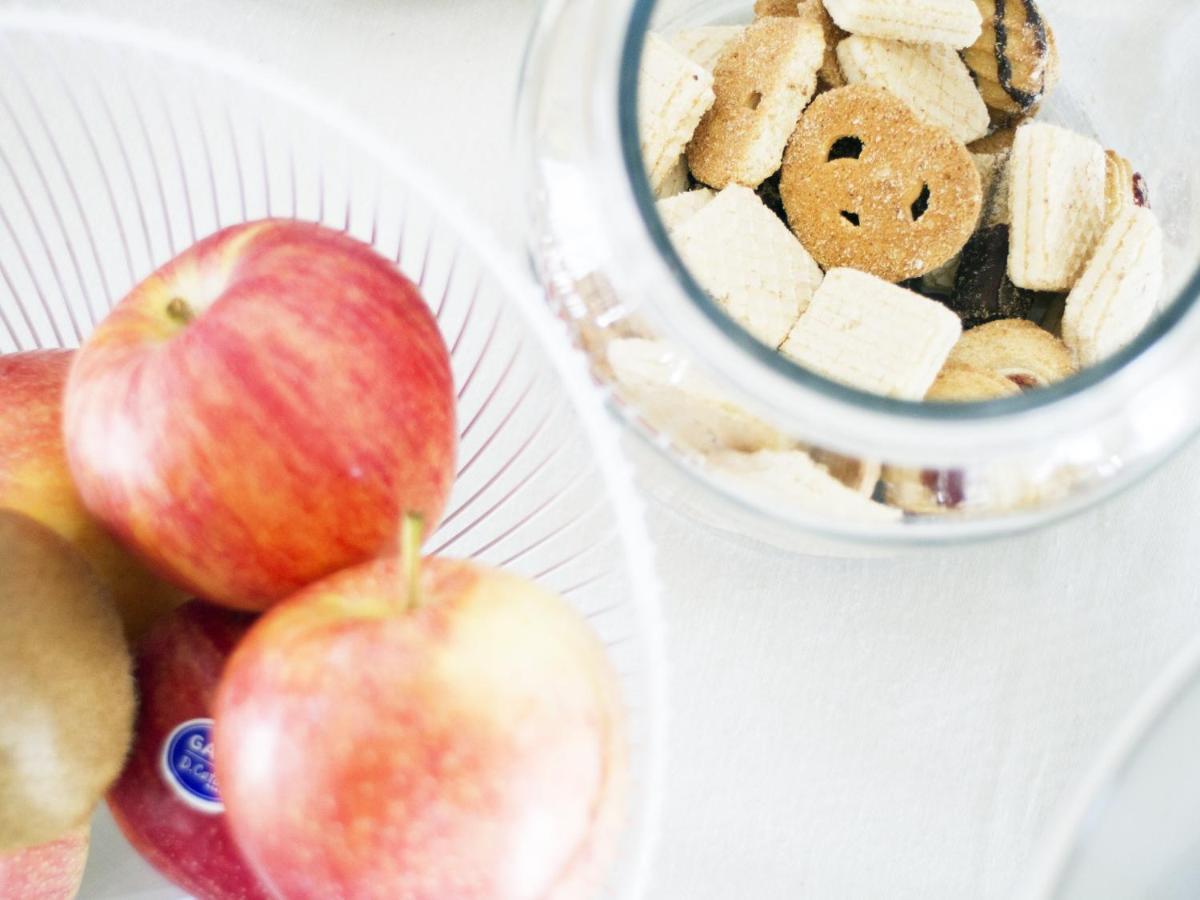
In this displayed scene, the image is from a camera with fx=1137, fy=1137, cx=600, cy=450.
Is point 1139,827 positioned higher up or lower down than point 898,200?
lower down

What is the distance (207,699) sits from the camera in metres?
0.36

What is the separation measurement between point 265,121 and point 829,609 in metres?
0.28

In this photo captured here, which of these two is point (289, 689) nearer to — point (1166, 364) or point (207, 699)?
point (207, 699)

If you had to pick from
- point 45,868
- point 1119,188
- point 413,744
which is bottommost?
point 45,868

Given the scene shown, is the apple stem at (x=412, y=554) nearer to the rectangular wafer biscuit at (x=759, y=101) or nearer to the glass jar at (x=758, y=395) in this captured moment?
the glass jar at (x=758, y=395)

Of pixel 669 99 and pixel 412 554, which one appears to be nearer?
pixel 412 554

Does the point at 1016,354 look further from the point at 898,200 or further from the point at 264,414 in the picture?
the point at 264,414

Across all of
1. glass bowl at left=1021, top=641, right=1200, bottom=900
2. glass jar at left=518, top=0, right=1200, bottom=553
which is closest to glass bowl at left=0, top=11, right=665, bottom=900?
glass jar at left=518, top=0, right=1200, bottom=553

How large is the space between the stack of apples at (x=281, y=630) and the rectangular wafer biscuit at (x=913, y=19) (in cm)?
19

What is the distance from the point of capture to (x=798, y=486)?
0.33 metres

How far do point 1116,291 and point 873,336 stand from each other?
0.09m

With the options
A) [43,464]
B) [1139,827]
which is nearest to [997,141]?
[1139,827]

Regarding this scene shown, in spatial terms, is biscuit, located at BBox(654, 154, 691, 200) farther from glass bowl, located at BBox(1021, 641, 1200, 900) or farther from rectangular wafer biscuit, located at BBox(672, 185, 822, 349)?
glass bowl, located at BBox(1021, 641, 1200, 900)

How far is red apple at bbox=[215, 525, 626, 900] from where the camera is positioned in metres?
0.27
